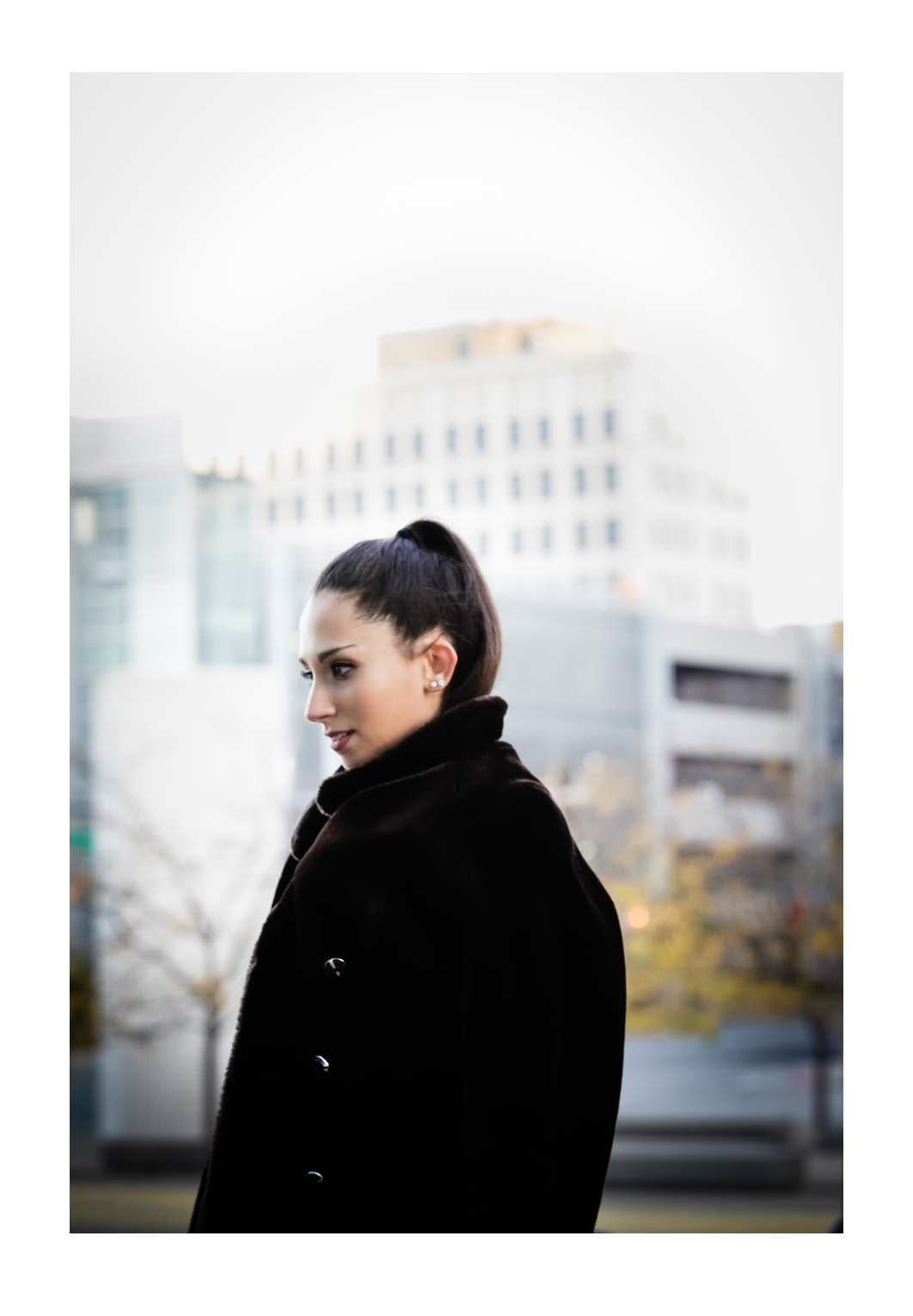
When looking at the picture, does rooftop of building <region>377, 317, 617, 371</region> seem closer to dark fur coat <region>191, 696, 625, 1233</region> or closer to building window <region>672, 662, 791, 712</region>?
building window <region>672, 662, 791, 712</region>

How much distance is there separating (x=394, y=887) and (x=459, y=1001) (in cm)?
17

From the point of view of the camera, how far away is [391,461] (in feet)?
21.6

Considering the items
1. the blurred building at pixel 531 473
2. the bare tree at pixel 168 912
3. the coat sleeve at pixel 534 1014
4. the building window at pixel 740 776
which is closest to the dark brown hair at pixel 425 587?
the coat sleeve at pixel 534 1014

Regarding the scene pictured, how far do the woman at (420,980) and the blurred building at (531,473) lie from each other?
422cm

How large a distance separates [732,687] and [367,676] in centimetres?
1015

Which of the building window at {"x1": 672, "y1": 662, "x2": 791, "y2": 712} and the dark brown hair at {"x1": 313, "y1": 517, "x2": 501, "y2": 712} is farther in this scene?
the building window at {"x1": 672, "y1": 662, "x2": 791, "y2": 712}

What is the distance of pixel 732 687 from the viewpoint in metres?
11.6

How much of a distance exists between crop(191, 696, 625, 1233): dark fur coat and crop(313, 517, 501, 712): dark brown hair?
11cm

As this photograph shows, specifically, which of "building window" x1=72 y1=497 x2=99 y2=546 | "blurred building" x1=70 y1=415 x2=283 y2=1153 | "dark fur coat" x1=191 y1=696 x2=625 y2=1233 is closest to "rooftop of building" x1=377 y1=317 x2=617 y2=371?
"blurred building" x1=70 y1=415 x2=283 y2=1153

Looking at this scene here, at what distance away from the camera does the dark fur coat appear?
5.59 ft

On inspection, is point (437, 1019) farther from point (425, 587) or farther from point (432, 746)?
point (425, 587)

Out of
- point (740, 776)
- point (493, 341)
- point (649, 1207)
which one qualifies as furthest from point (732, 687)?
point (493, 341)

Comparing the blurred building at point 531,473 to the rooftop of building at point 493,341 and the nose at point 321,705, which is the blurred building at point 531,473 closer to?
the rooftop of building at point 493,341
